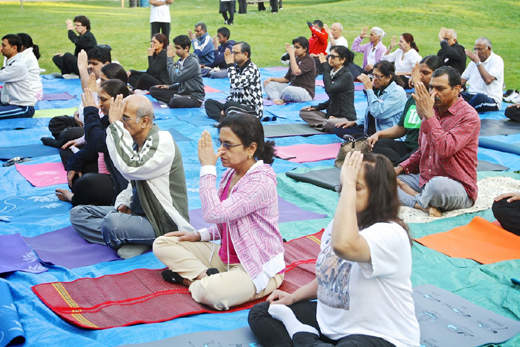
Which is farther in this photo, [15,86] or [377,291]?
[15,86]

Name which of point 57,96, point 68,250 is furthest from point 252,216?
point 57,96

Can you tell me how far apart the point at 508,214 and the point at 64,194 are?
12.3 feet

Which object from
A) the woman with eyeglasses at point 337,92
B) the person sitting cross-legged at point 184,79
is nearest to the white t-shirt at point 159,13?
the person sitting cross-legged at point 184,79

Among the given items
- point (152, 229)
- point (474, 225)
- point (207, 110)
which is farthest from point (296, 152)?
point (152, 229)

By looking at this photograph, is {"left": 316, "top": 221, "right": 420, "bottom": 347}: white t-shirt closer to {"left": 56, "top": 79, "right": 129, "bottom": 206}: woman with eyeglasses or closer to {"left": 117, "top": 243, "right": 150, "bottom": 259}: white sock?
{"left": 117, "top": 243, "right": 150, "bottom": 259}: white sock

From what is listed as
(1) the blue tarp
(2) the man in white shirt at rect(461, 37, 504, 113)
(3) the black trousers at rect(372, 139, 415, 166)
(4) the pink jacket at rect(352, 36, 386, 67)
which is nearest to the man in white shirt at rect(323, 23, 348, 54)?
(4) the pink jacket at rect(352, 36, 386, 67)

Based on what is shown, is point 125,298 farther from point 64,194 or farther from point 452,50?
point 452,50

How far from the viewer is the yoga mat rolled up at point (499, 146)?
713cm

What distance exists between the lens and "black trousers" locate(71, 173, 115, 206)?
485cm

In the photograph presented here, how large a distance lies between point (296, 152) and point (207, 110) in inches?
83.5

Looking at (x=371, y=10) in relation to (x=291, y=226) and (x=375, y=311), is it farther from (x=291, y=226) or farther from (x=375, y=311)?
(x=375, y=311)

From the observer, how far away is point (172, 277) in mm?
3770

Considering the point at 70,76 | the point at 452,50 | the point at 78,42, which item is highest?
the point at 78,42

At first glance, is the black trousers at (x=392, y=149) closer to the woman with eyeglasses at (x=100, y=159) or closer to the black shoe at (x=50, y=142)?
the woman with eyeglasses at (x=100, y=159)
